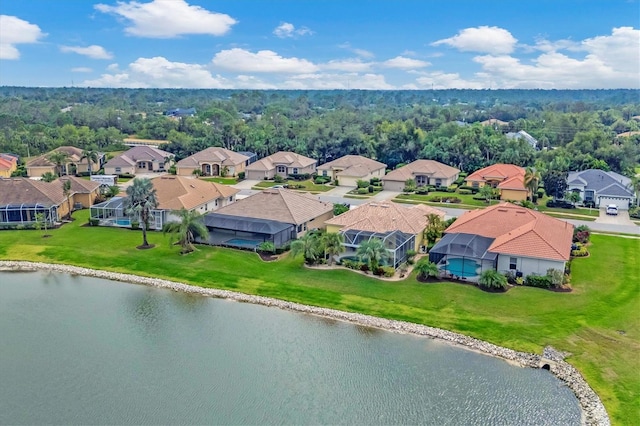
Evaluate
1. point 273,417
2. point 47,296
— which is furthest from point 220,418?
point 47,296

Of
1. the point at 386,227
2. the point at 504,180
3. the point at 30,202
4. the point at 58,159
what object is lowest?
the point at 30,202

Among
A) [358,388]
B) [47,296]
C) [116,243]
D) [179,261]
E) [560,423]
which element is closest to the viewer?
[560,423]

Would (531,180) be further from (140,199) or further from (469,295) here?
(140,199)

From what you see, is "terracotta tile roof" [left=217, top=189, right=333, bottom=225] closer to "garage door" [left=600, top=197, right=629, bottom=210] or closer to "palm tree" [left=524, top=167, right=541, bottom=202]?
"palm tree" [left=524, top=167, right=541, bottom=202]

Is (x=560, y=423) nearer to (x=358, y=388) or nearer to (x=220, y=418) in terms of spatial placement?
(x=358, y=388)

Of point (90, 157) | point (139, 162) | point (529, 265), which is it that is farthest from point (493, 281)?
point (139, 162)

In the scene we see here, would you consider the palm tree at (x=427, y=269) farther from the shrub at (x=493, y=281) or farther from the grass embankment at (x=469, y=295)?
the shrub at (x=493, y=281)
